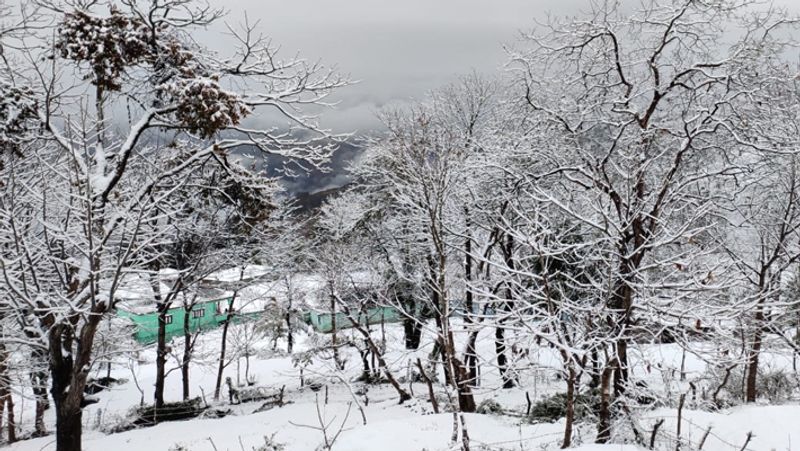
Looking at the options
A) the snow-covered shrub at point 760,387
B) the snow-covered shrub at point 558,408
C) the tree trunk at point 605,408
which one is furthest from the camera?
the snow-covered shrub at point 760,387

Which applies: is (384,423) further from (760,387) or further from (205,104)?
(760,387)

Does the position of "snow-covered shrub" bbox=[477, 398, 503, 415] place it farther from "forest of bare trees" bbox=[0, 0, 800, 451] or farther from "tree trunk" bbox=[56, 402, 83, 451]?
"tree trunk" bbox=[56, 402, 83, 451]

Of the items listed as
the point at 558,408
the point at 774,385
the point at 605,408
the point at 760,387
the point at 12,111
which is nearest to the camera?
the point at 605,408

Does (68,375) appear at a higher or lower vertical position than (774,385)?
higher

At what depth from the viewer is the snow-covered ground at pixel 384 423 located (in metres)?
7.09

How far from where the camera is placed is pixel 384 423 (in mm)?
9023

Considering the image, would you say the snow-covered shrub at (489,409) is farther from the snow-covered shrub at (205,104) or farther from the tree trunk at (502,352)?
the snow-covered shrub at (205,104)

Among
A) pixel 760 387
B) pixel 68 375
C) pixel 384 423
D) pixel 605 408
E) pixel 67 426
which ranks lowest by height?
pixel 760 387

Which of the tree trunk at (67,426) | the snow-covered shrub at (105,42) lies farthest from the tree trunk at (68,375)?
the snow-covered shrub at (105,42)

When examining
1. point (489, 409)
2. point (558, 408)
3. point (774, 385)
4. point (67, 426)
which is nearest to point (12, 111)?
point (67, 426)

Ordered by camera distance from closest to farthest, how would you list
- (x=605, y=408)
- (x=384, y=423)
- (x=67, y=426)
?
(x=605, y=408), (x=67, y=426), (x=384, y=423)

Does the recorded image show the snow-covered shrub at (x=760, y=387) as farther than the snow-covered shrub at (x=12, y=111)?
Yes

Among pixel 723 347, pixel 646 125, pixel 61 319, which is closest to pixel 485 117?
pixel 646 125

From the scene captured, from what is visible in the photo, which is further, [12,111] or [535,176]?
[535,176]
